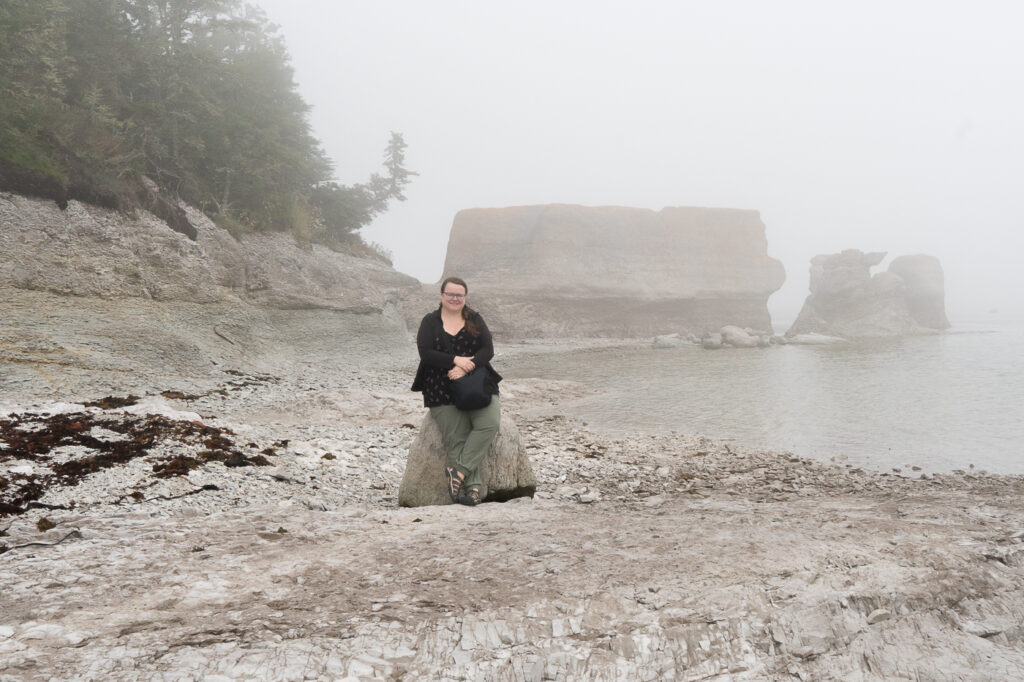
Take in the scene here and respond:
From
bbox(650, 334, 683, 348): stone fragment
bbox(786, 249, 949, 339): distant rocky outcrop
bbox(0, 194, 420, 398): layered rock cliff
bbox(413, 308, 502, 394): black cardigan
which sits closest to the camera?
bbox(413, 308, 502, 394): black cardigan

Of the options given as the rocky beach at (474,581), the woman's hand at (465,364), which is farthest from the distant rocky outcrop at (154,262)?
the woman's hand at (465,364)

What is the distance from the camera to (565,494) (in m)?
7.11

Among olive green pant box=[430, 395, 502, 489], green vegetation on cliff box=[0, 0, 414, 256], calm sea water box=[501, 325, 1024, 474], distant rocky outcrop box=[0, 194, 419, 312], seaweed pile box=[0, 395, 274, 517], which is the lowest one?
calm sea water box=[501, 325, 1024, 474]

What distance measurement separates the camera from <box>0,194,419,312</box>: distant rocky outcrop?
41.1 feet

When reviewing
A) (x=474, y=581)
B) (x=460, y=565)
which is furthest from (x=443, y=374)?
(x=474, y=581)

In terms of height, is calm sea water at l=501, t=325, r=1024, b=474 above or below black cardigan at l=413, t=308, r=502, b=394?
below

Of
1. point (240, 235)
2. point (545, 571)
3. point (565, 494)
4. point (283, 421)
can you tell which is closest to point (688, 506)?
point (565, 494)

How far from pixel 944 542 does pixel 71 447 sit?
875 cm

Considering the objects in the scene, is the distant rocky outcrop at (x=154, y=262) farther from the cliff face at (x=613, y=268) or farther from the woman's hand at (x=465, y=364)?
the cliff face at (x=613, y=268)

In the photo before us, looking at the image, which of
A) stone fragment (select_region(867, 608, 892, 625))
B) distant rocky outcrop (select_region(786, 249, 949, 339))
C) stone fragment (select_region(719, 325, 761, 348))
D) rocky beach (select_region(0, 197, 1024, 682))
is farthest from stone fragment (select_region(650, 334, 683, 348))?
stone fragment (select_region(867, 608, 892, 625))

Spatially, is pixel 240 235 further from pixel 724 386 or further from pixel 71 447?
pixel 724 386

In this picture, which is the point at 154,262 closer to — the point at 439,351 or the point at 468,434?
the point at 439,351

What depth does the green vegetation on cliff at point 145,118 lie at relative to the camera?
44.7 feet

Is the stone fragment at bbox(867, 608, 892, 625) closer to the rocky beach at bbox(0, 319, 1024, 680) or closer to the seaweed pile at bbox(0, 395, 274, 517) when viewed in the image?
the rocky beach at bbox(0, 319, 1024, 680)
